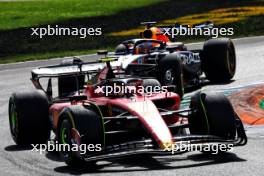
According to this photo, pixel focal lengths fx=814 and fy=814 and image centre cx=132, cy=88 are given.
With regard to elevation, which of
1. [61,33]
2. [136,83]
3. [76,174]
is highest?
[61,33]

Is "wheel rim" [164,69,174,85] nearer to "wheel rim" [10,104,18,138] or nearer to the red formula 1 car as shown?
the red formula 1 car

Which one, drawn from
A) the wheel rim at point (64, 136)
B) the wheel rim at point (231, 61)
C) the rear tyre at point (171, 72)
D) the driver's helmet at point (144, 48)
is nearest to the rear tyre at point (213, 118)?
the wheel rim at point (64, 136)

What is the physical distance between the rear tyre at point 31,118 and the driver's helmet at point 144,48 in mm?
5559

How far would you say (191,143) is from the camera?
1062 centimetres

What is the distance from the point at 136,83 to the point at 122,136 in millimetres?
1256

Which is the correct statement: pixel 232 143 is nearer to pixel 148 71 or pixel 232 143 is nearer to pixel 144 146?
pixel 144 146

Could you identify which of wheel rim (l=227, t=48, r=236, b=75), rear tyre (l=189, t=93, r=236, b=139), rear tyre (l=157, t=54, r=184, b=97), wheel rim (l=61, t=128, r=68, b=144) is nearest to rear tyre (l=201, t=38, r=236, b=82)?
wheel rim (l=227, t=48, r=236, b=75)

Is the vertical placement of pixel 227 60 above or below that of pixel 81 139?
above

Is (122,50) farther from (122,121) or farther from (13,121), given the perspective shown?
(122,121)

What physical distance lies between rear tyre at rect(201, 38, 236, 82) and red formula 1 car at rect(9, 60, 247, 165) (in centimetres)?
573

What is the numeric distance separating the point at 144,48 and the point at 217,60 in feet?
5.46

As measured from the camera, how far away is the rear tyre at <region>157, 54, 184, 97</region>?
15758 millimetres

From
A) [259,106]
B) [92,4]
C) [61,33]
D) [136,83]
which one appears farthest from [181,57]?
[92,4]

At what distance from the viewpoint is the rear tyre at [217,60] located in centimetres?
1798
